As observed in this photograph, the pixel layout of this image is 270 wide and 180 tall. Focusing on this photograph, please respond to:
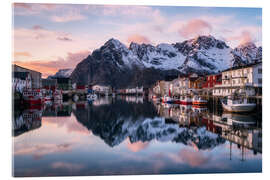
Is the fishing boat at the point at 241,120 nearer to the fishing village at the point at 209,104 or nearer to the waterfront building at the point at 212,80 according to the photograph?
the fishing village at the point at 209,104

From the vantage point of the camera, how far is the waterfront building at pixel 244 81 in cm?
3247

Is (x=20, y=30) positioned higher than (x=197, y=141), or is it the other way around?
(x=20, y=30)

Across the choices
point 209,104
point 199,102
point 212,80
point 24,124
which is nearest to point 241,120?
point 24,124

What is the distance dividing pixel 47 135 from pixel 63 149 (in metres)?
4.61

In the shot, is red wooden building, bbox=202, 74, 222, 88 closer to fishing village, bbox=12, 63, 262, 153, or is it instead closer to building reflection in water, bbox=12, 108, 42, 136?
fishing village, bbox=12, 63, 262, 153

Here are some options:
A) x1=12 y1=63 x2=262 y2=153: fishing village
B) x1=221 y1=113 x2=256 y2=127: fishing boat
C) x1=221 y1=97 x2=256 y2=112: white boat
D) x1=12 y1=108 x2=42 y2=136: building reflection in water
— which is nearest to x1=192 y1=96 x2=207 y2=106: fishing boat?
x1=12 y1=63 x2=262 y2=153: fishing village

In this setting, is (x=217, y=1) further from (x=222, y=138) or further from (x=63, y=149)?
(x=63, y=149)

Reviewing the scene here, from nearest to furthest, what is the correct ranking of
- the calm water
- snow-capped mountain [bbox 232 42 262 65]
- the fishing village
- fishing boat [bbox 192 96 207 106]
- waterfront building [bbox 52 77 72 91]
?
1. the calm water
2. the fishing village
3. snow-capped mountain [bbox 232 42 262 65]
4. fishing boat [bbox 192 96 207 106]
5. waterfront building [bbox 52 77 72 91]

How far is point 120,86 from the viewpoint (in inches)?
7643

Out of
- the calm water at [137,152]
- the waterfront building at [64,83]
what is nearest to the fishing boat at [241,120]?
the calm water at [137,152]

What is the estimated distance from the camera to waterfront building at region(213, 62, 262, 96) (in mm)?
32469

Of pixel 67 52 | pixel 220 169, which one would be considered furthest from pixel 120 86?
pixel 220 169

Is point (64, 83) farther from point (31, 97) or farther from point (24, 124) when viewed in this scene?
Answer: point (24, 124)
